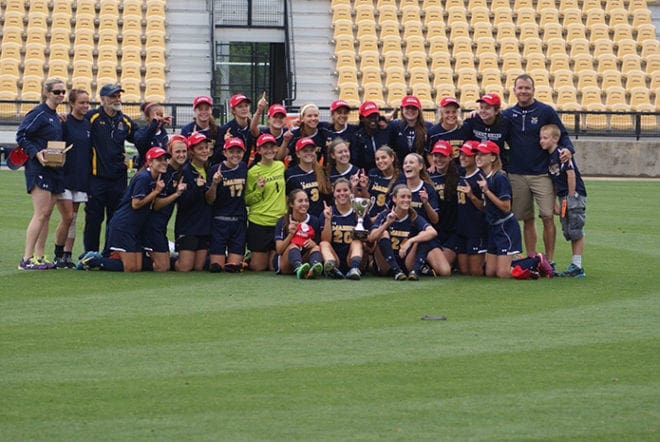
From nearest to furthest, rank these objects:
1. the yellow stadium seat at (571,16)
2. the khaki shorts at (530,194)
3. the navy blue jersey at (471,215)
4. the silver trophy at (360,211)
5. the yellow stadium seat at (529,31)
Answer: the silver trophy at (360,211)
the navy blue jersey at (471,215)
the khaki shorts at (530,194)
the yellow stadium seat at (529,31)
the yellow stadium seat at (571,16)

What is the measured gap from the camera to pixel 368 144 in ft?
44.9

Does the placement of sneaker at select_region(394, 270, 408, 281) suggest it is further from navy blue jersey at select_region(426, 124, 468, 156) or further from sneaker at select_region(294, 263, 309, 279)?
navy blue jersey at select_region(426, 124, 468, 156)

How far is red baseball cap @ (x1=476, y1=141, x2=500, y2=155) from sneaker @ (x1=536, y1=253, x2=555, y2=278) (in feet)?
3.73

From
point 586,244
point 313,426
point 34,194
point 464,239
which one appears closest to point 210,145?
point 34,194

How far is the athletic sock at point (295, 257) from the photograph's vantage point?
497 inches

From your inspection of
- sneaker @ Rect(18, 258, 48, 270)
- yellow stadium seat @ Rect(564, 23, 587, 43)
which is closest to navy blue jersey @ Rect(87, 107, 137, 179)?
sneaker @ Rect(18, 258, 48, 270)

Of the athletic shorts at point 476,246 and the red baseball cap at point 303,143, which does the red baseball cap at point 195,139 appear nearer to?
the red baseball cap at point 303,143

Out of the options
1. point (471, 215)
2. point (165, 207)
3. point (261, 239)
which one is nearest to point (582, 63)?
point (471, 215)

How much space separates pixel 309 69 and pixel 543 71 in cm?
575

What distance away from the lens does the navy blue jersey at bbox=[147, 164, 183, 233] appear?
13086 millimetres

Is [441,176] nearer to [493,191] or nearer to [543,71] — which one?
[493,191]

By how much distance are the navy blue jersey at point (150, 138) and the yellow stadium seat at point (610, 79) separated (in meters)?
19.5

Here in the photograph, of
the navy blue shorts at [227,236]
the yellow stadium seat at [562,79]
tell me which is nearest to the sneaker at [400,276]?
the navy blue shorts at [227,236]

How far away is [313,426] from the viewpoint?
6.70 meters
